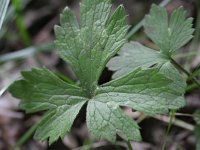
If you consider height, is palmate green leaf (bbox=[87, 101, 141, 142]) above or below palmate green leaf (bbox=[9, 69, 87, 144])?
below

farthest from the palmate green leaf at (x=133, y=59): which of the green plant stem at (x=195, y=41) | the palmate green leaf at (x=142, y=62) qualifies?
the green plant stem at (x=195, y=41)

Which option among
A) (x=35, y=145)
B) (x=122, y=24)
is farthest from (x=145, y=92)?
A: (x=35, y=145)

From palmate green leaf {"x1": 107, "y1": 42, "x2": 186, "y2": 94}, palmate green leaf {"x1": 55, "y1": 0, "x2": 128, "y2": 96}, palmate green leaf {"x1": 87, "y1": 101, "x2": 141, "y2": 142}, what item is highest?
palmate green leaf {"x1": 55, "y1": 0, "x2": 128, "y2": 96}

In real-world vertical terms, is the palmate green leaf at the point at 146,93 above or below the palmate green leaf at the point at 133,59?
below

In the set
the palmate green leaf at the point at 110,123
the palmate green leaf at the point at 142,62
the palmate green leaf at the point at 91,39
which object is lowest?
the palmate green leaf at the point at 110,123

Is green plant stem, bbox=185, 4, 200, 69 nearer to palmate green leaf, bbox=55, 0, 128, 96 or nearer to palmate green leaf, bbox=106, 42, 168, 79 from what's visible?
palmate green leaf, bbox=106, 42, 168, 79

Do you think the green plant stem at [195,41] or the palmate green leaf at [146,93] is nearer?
the palmate green leaf at [146,93]

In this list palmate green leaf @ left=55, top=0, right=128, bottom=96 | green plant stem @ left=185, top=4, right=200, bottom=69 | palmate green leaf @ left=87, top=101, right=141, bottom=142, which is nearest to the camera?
palmate green leaf @ left=87, top=101, right=141, bottom=142

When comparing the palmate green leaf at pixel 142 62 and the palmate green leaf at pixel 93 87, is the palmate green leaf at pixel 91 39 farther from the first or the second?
the palmate green leaf at pixel 142 62

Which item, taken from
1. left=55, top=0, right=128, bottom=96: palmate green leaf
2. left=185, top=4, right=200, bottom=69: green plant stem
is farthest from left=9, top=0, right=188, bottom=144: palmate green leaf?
left=185, top=4, right=200, bottom=69: green plant stem
